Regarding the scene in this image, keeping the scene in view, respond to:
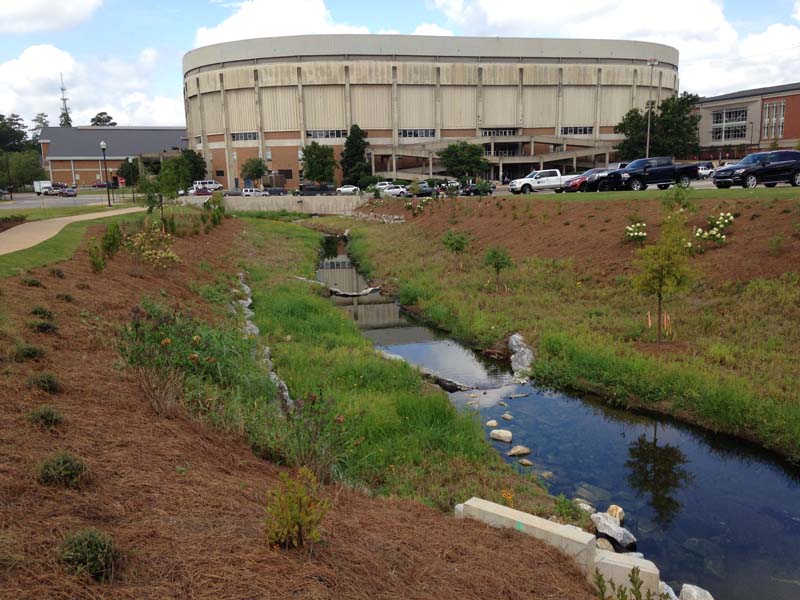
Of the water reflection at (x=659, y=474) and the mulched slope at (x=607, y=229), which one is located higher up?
the mulched slope at (x=607, y=229)

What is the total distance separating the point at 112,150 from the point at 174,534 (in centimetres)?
11412

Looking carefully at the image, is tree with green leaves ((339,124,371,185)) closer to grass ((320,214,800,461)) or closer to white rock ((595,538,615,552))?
grass ((320,214,800,461))

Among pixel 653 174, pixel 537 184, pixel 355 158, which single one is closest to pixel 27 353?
pixel 653 174

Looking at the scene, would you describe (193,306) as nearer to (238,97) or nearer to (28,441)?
(28,441)

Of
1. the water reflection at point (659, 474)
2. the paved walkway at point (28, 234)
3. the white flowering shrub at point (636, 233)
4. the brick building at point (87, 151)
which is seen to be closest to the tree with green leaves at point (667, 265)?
the water reflection at point (659, 474)

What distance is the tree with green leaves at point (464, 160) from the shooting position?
74688mm

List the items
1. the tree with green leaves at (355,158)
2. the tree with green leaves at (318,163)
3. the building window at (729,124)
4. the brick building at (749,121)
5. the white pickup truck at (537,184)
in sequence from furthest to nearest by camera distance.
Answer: the building window at (729,124)
the brick building at (749,121)
the tree with green leaves at (355,158)
the tree with green leaves at (318,163)
the white pickup truck at (537,184)

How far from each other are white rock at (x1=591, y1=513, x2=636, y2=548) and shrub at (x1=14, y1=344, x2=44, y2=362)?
25.2 ft

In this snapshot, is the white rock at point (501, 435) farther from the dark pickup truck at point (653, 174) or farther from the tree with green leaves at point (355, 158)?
the tree with green leaves at point (355, 158)

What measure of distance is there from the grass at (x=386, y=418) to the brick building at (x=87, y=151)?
299ft

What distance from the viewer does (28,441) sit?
6043mm

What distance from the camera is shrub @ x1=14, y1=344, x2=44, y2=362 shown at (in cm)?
824

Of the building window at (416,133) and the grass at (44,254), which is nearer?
the grass at (44,254)

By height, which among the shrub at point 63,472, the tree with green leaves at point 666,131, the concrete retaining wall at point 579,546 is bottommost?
the concrete retaining wall at point 579,546
